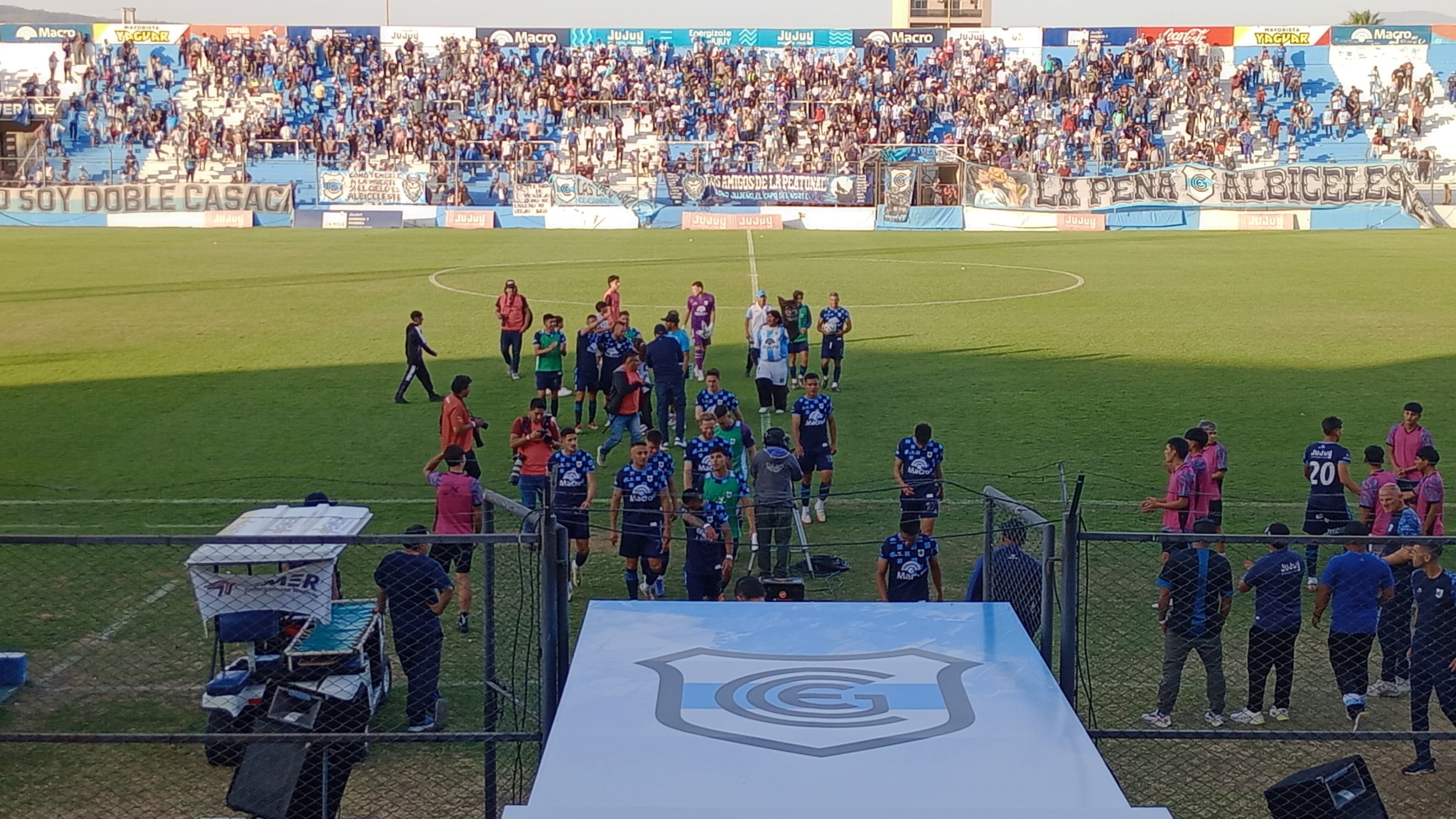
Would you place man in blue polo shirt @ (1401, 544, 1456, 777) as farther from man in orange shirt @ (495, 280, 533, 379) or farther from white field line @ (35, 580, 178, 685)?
man in orange shirt @ (495, 280, 533, 379)

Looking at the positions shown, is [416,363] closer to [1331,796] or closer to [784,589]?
[784,589]

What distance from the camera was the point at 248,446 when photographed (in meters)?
18.5

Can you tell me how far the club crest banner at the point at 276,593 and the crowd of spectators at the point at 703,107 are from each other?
5109 cm

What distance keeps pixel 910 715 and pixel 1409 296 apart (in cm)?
3279

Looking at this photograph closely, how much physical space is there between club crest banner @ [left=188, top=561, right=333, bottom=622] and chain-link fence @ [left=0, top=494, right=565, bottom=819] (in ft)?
0.04

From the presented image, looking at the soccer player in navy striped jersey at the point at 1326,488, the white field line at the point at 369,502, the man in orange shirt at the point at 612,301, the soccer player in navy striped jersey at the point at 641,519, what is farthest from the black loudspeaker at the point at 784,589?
the man in orange shirt at the point at 612,301

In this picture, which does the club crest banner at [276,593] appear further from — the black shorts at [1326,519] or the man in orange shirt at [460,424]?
the black shorts at [1326,519]

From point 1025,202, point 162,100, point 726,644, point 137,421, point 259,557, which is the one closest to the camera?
point 726,644

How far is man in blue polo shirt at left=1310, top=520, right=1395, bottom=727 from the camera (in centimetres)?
966

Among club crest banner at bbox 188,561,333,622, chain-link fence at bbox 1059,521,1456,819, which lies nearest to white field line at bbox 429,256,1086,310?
chain-link fence at bbox 1059,521,1456,819

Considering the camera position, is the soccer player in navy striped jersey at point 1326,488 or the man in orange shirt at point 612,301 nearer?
the soccer player in navy striped jersey at point 1326,488

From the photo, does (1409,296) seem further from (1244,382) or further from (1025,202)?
(1025,202)

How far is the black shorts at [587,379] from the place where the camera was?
1947 cm

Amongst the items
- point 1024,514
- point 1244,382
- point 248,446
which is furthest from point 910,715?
point 1244,382
